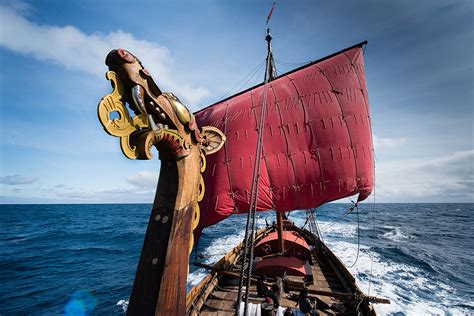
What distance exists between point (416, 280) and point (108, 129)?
22.3m

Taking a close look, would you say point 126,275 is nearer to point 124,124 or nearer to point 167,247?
point 167,247

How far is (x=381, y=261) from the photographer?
19156 mm

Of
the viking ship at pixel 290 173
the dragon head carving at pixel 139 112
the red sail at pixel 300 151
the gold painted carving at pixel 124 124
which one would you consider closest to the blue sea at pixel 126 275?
the viking ship at pixel 290 173

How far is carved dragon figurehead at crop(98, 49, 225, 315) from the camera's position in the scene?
207 centimetres

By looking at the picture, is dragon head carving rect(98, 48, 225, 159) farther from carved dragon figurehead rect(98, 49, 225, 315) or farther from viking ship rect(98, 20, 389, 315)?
viking ship rect(98, 20, 389, 315)

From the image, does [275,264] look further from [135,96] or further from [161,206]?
[135,96]

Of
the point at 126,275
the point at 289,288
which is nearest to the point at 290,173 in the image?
the point at 289,288

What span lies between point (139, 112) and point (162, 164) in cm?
73

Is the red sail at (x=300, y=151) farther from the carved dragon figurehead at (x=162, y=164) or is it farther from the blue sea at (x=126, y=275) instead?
the carved dragon figurehead at (x=162, y=164)

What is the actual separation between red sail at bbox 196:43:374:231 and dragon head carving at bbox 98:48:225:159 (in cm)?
716

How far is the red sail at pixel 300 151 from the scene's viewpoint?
9.63 metres

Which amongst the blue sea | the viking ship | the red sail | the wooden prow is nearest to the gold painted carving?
the wooden prow

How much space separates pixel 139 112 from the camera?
225 centimetres

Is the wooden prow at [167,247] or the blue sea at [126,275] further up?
the wooden prow at [167,247]
